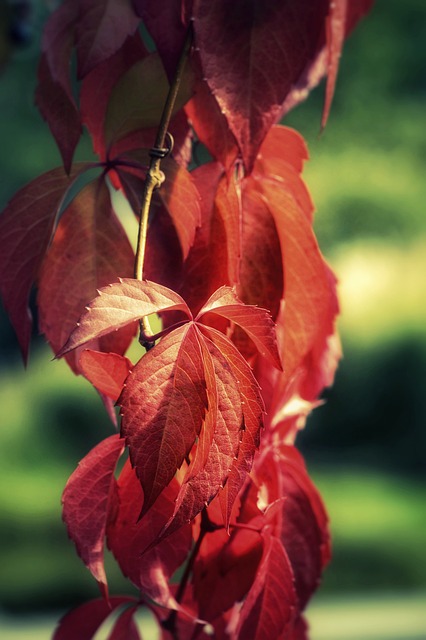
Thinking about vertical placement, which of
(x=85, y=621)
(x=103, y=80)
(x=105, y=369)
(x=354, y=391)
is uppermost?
(x=103, y=80)

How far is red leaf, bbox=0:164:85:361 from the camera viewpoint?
11.5 inches

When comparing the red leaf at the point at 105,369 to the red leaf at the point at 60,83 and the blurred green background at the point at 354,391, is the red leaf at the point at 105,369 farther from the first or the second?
the blurred green background at the point at 354,391

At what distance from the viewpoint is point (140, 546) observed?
10.6 inches

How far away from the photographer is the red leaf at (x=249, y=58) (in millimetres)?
249

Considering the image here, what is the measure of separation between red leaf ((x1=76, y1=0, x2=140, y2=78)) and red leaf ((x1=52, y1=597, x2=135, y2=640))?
208mm

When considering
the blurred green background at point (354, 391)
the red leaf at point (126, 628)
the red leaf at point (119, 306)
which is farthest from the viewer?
the blurred green background at point (354, 391)

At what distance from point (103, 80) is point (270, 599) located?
0.64ft

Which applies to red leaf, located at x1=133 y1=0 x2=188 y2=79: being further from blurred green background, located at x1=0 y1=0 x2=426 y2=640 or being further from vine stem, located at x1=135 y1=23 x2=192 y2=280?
blurred green background, located at x1=0 y1=0 x2=426 y2=640

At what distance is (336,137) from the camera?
2191 mm

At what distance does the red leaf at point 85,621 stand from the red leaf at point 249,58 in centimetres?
20

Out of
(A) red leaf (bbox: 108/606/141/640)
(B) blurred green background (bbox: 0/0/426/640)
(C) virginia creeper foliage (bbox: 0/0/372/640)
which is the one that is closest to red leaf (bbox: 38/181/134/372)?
(C) virginia creeper foliage (bbox: 0/0/372/640)

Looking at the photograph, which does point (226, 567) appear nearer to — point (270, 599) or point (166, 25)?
point (270, 599)

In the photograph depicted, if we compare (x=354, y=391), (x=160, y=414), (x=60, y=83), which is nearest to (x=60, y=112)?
(x=60, y=83)

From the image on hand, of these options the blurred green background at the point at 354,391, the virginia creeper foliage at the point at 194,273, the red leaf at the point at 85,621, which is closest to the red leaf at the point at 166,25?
the virginia creeper foliage at the point at 194,273
